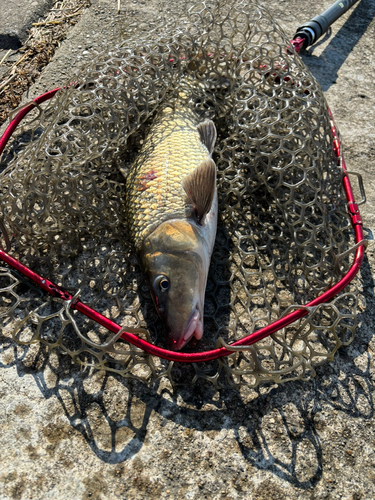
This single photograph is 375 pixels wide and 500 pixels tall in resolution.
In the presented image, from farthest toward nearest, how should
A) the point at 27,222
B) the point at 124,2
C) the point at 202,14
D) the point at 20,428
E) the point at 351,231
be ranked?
the point at 124,2 → the point at 202,14 → the point at 351,231 → the point at 27,222 → the point at 20,428

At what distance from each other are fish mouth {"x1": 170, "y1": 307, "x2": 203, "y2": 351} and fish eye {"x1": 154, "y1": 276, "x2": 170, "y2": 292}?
0.18 m

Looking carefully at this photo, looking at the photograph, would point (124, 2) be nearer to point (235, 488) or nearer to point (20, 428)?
point (20, 428)

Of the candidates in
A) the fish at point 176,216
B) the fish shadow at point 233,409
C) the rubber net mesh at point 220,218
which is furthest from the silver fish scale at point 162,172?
the fish shadow at point 233,409

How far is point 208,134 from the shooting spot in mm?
2562

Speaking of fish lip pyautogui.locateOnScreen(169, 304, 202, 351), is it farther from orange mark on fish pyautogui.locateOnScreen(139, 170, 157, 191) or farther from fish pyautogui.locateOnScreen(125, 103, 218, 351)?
orange mark on fish pyautogui.locateOnScreen(139, 170, 157, 191)

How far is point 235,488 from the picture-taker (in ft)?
5.67

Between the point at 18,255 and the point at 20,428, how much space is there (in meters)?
0.93

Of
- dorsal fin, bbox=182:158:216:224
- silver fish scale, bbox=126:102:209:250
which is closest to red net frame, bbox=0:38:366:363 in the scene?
silver fish scale, bbox=126:102:209:250

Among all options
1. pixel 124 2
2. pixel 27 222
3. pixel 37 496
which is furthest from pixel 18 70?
pixel 37 496

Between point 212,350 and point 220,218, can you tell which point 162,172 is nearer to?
point 220,218

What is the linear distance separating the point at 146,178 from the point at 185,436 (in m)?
1.35

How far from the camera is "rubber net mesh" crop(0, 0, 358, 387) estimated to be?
6.89ft

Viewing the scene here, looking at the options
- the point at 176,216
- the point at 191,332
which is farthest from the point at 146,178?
the point at 191,332

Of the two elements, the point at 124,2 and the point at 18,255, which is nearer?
the point at 18,255
